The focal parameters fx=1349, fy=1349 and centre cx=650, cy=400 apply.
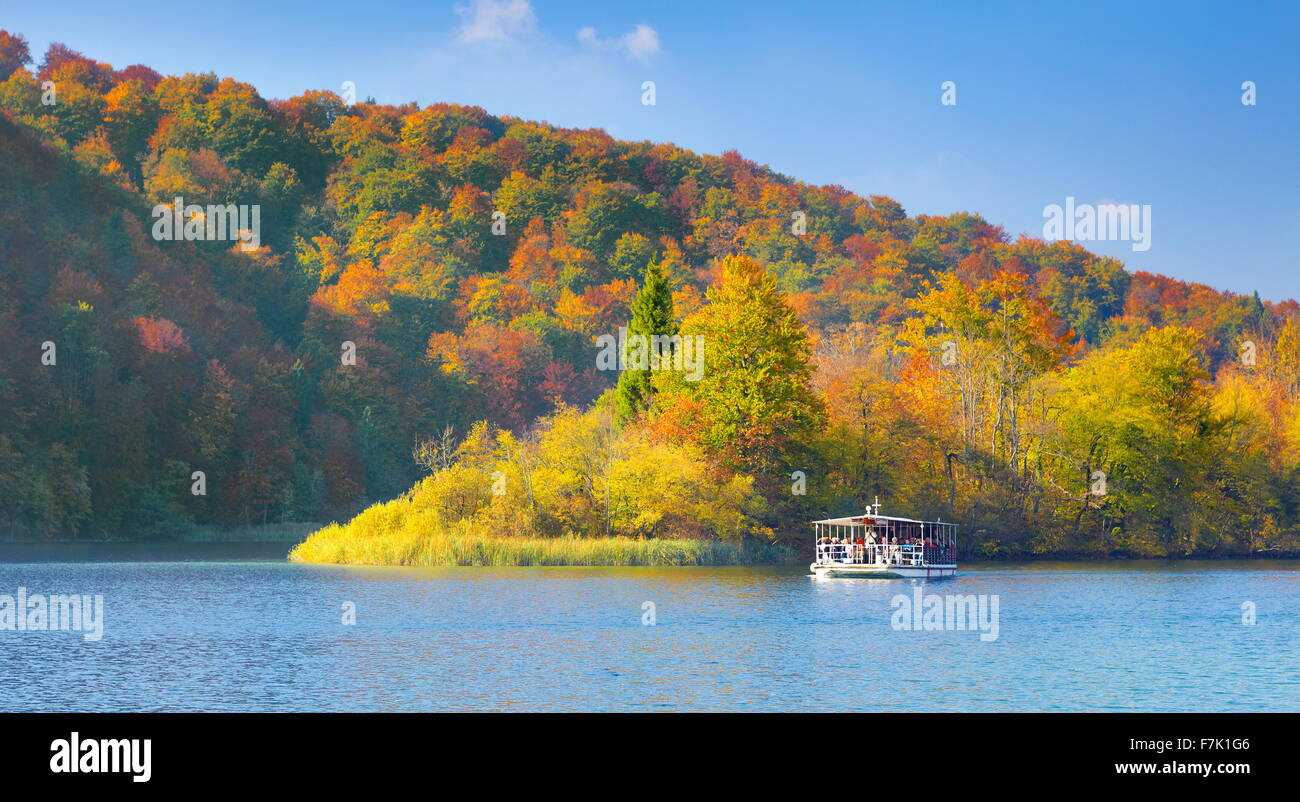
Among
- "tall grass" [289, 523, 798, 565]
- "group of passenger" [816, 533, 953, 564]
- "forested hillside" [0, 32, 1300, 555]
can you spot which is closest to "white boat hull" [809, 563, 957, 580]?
"group of passenger" [816, 533, 953, 564]

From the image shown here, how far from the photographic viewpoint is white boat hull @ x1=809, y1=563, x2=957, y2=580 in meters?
59.6

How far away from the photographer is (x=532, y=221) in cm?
14250

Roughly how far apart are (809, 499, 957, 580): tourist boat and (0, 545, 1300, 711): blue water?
516 cm

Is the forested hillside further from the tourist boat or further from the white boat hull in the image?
the white boat hull

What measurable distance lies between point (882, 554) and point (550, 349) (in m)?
59.9

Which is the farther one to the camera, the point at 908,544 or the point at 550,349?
the point at 550,349

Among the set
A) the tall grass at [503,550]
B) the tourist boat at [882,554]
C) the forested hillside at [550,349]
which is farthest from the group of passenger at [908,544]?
the tall grass at [503,550]

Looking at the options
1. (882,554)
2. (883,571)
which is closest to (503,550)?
(883,571)

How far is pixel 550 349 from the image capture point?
118 meters

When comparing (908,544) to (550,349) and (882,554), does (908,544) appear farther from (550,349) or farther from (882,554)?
(550,349)
